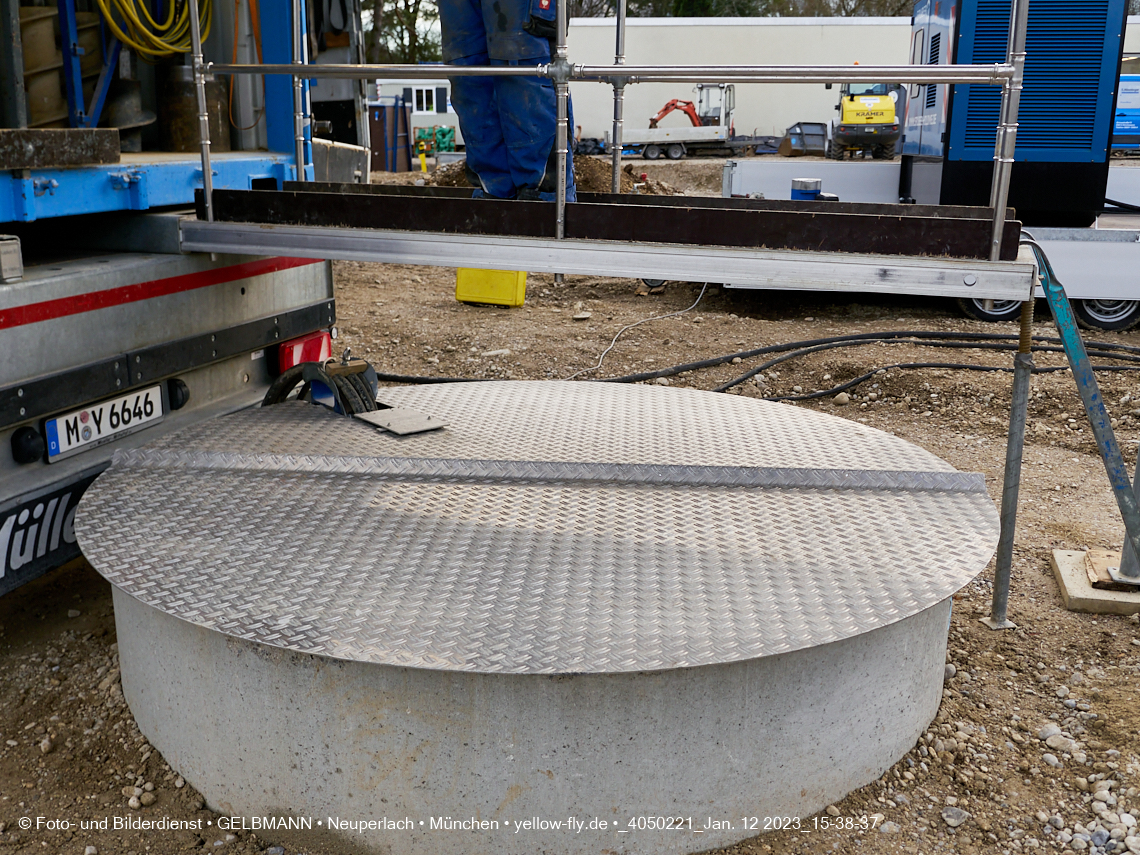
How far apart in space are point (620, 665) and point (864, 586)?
0.69 meters

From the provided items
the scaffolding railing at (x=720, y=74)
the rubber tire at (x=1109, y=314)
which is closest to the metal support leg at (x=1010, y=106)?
the scaffolding railing at (x=720, y=74)

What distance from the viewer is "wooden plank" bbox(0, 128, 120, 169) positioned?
251 centimetres

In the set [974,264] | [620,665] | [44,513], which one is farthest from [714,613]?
[44,513]

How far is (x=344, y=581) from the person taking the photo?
2.20 meters

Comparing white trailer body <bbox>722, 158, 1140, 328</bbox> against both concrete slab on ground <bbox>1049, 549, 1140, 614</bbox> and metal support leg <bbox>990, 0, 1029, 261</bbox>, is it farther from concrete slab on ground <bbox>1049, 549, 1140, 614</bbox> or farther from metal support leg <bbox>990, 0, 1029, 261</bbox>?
metal support leg <bbox>990, 0, 1029, 261</bbox>

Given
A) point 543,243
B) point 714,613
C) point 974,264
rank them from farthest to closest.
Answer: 1. point 543,243
2. point 974,264
3. point 714,613

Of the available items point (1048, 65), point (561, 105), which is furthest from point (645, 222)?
point (1048, 65)

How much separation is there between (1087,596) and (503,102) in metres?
2.60

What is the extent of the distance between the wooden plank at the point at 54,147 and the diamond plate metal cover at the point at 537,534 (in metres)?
0.82

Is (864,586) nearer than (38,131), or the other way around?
(864,586)

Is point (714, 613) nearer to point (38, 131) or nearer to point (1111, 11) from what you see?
point (38, 131)

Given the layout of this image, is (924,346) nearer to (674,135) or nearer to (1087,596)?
(1087,596)

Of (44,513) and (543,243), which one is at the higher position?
(543,243)

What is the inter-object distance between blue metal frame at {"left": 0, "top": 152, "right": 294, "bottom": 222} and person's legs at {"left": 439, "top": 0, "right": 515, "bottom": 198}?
0.71 metres
